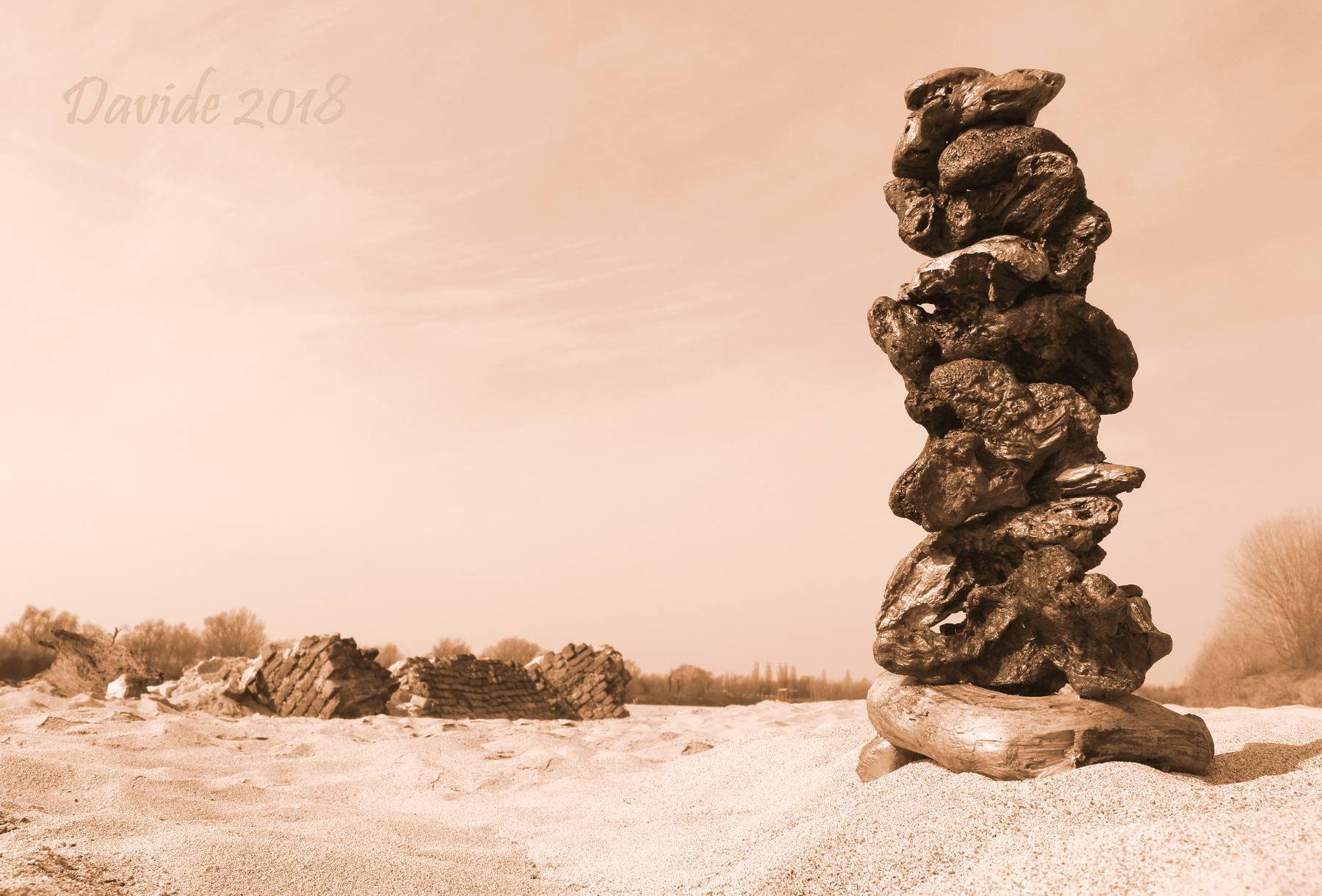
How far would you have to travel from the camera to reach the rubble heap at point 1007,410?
15.6ft

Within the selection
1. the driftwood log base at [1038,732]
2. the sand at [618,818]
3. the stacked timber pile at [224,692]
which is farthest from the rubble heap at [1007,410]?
the stacked timber pile at [224,692]

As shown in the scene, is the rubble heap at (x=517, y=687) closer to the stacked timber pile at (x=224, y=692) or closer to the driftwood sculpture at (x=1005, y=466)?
the stacked timber pile at (x=224, y=692)

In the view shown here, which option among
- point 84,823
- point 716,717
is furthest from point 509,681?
point 84,823

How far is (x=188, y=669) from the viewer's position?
13.0 m

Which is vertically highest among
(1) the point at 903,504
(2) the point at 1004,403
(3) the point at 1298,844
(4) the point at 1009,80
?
(4) the point at 1009,80


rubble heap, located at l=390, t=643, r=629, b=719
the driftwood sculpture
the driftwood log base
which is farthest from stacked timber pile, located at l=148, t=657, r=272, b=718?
the driftwood log base

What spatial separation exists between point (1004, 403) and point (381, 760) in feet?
19.9

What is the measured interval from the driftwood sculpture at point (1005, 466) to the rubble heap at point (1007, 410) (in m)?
0.01

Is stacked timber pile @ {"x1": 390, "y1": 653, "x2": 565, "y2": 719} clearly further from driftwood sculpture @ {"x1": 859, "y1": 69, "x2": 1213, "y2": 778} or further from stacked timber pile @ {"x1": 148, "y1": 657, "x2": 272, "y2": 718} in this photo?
driftwood sculpture @ {"x1": 859, "y1": 69, "x2": 1213, "y2": 778}

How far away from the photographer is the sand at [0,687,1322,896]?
3207 millimetres

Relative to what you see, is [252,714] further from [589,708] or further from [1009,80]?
[1009,80]

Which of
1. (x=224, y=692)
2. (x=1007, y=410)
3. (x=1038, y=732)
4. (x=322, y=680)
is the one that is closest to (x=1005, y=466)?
(x=1007, y=410)

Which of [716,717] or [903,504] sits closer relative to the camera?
[903,504]

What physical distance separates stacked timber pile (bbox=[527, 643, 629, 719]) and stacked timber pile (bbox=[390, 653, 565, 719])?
0.33 meters
